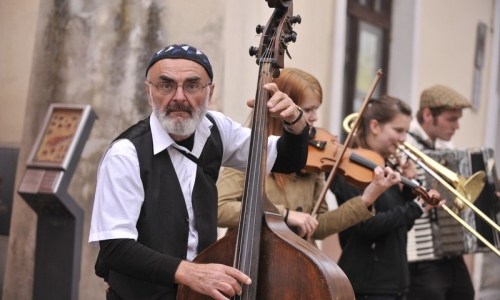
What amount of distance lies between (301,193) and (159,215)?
1.39 metres

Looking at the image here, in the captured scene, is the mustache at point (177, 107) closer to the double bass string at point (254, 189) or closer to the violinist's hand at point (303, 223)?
the double bass string at point (254, 189)

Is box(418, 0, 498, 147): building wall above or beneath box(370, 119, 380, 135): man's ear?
above

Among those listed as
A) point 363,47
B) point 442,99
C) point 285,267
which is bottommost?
point 285,267

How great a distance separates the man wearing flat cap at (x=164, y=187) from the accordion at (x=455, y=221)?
7.91ft

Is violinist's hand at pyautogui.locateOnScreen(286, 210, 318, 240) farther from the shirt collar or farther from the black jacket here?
the shirt collar

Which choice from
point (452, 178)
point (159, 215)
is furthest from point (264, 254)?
point (452, 178)

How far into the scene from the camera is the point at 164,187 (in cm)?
285

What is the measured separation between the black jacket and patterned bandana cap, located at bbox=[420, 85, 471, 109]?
137 centimetres

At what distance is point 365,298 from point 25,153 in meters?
2.78

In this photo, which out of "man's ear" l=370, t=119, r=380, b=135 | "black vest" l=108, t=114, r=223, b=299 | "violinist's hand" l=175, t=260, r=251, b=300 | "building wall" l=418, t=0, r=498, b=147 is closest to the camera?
"violinist's hand" l=175, t=260, r=251, b=300

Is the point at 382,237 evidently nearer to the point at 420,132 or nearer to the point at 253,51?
the point at 420,132

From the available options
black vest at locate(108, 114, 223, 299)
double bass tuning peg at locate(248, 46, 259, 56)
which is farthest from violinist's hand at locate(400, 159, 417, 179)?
black vest at locate(108, 114, 223, 299)

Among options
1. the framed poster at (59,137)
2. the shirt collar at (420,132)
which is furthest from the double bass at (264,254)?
the shirt collar at (420,132)

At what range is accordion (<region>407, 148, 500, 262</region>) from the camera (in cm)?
522
